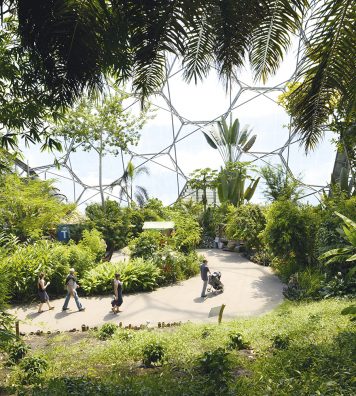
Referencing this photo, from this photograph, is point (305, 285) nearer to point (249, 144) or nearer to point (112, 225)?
point (112, 225)

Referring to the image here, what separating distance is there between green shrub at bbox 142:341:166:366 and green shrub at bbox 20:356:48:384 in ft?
4.22

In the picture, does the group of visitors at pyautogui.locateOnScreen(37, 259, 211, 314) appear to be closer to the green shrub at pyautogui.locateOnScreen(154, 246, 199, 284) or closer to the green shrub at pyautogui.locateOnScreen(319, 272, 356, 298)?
the green shrub at pyautogui.locateOnScreen(154, 246, 199, 284)

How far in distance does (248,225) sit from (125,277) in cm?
649

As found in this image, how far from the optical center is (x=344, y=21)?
483cm

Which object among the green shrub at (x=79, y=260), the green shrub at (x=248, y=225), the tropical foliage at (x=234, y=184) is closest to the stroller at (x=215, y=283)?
the green shrub at (x=79, y=260)

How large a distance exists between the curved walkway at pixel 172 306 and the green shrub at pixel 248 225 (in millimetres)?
3308

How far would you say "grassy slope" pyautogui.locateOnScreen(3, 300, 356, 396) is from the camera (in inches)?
182

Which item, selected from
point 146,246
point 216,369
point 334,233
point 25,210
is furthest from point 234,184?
point 216,369

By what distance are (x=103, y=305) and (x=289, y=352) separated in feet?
21.1

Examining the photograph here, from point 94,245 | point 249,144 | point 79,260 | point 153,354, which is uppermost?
point 249,144

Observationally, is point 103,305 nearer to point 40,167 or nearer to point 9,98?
point 9,98

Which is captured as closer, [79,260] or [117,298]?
[117,298]

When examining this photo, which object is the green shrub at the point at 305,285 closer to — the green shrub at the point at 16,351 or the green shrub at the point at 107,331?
the green shrub at the point at 107,331

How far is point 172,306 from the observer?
11.1 meters
